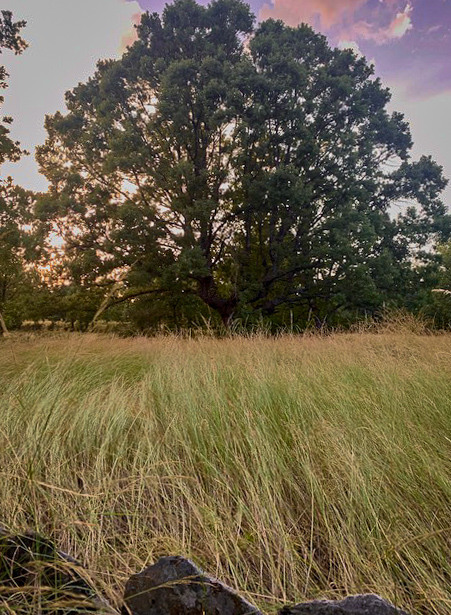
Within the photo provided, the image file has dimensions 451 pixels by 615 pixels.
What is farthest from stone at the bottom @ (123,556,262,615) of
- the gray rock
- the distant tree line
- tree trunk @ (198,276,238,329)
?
tree trunk @ (198,276,238,329)

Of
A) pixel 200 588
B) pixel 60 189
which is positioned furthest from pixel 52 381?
pixel 60 189

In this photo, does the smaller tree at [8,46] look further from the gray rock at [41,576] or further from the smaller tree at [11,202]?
Answer: the gray rock at [41,576]

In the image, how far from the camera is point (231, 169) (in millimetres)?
14148

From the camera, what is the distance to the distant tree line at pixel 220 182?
12.9 metres

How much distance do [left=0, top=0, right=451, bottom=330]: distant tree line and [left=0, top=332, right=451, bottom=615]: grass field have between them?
972 cm

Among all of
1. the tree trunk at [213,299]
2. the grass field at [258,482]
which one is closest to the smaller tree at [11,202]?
the tree trunk at [213,299]

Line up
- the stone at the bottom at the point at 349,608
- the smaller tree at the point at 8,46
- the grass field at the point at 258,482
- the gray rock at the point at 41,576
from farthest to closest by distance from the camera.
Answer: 1. the smaller tree at the point at 8,46
2. the grass field at the point at 258,482
3. the gray rock at the point at 41,576
4. the stone at the bottom at the point at 349,608

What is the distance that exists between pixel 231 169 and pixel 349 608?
1446 cm

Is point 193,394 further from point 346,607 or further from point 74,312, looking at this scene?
point 74,312

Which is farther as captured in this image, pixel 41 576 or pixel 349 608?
pixel 41 576

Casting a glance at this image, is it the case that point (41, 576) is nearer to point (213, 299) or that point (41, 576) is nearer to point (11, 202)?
point (213, 299)

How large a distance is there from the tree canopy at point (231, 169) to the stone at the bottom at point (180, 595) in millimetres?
11528

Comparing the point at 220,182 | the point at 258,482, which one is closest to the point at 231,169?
the point at 220,182

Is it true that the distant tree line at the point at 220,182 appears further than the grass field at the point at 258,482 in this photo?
Yes
